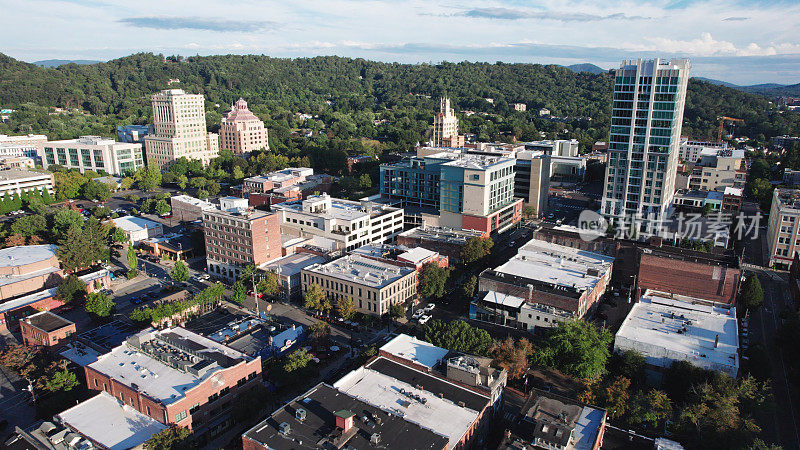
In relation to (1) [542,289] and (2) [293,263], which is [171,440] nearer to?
(2) [293,263]

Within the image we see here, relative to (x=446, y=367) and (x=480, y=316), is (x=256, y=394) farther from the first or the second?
(x=480, y=316)

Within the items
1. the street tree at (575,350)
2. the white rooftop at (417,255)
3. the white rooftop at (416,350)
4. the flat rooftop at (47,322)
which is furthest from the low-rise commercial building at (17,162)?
the street tree at (575,350)

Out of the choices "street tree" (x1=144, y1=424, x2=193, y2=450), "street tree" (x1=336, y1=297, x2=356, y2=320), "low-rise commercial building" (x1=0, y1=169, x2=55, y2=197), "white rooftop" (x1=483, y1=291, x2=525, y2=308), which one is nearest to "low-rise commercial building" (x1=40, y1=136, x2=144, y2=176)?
"low-rise commercial building" (x1=0, y1=169, x2=55, y2=197)

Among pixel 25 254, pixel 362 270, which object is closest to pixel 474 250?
pixel 362 270

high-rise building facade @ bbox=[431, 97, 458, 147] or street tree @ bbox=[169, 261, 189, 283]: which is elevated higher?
high-rise building facade @ bbox=[431, 97, 458, 147]

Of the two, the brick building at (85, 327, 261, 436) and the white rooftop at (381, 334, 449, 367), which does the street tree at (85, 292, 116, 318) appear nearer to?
the brick building at (85, 327, 261, 436)
